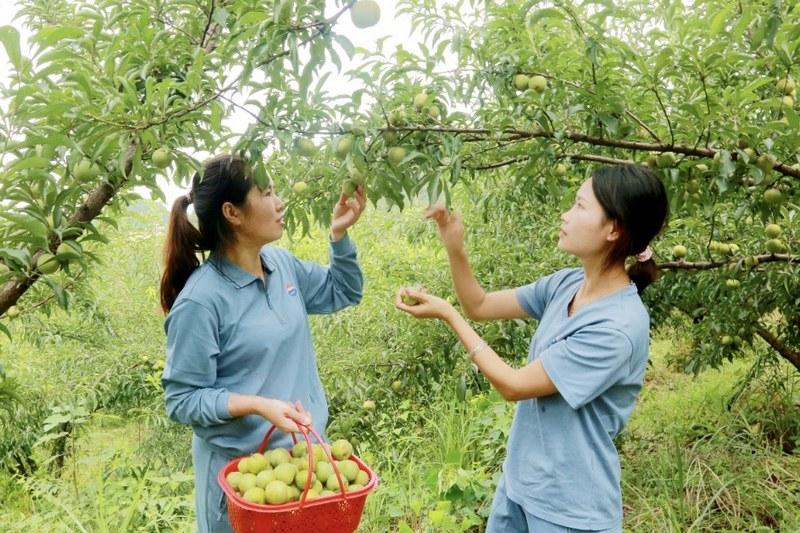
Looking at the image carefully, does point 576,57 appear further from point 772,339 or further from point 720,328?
point 772,339

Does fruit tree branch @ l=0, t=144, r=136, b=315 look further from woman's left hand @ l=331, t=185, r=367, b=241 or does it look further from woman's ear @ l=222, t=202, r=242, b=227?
woman's left hand @ l=331, t=185, r=367, b=241

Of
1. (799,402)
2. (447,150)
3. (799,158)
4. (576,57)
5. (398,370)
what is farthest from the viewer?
(799,402)

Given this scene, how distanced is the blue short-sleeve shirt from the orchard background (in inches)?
17.3

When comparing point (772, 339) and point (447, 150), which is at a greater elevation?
point (447, 150)

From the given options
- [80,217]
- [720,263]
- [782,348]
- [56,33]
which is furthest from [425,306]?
[782,348]

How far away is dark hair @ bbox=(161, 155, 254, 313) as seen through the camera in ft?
5.12

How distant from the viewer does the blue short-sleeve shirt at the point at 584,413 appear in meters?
1.44

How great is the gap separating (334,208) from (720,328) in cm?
192

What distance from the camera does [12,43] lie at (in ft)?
3.79

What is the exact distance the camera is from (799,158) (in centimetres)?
178

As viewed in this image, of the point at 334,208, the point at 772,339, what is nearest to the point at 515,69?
the point at 334,208

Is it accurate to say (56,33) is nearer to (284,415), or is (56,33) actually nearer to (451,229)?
(284,415)

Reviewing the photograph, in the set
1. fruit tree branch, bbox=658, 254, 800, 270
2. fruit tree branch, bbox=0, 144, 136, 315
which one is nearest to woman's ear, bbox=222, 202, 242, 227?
fruit tree branch, bbox=0, 144, 136, 315

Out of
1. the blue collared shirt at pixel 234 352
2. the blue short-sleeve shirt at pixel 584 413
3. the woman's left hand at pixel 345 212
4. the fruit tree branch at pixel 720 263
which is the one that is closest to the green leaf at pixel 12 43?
the blue collared shirt at pixel 234 352
